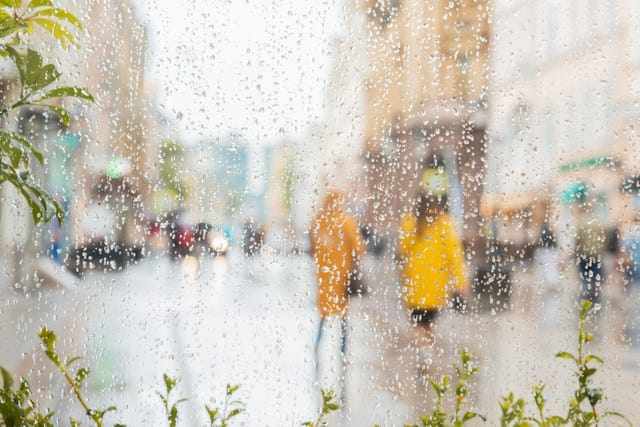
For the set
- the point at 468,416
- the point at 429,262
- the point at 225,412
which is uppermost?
the point at 429,262

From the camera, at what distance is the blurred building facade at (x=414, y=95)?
3.36 ft

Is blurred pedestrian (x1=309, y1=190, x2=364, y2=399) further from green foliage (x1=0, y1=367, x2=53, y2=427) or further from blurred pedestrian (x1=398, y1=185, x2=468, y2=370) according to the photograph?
green foliage (x1=0, y1=367, x2=53, y2=427)

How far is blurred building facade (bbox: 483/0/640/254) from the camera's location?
1.05 meters

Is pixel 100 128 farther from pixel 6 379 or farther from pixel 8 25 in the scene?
pixel 6 379

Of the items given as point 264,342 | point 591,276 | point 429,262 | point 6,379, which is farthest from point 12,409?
point 591,276

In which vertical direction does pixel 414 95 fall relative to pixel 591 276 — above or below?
above

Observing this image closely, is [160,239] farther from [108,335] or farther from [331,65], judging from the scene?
[331,65]

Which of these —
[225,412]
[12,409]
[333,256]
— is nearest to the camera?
[12,409]

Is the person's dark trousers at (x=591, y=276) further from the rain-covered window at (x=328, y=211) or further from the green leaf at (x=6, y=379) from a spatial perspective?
the green leaf at (x=6, y=379)

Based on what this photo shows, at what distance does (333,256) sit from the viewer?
3.31 feet

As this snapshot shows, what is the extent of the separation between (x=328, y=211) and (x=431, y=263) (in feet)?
0.71

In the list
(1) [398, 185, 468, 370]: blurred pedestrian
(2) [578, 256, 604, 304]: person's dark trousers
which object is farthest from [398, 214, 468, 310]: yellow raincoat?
(2) [578, 256, 604, 304]: person's dark trousers


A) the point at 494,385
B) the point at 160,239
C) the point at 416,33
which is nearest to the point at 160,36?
the point at 160,239

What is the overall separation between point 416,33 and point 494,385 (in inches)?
25.8
